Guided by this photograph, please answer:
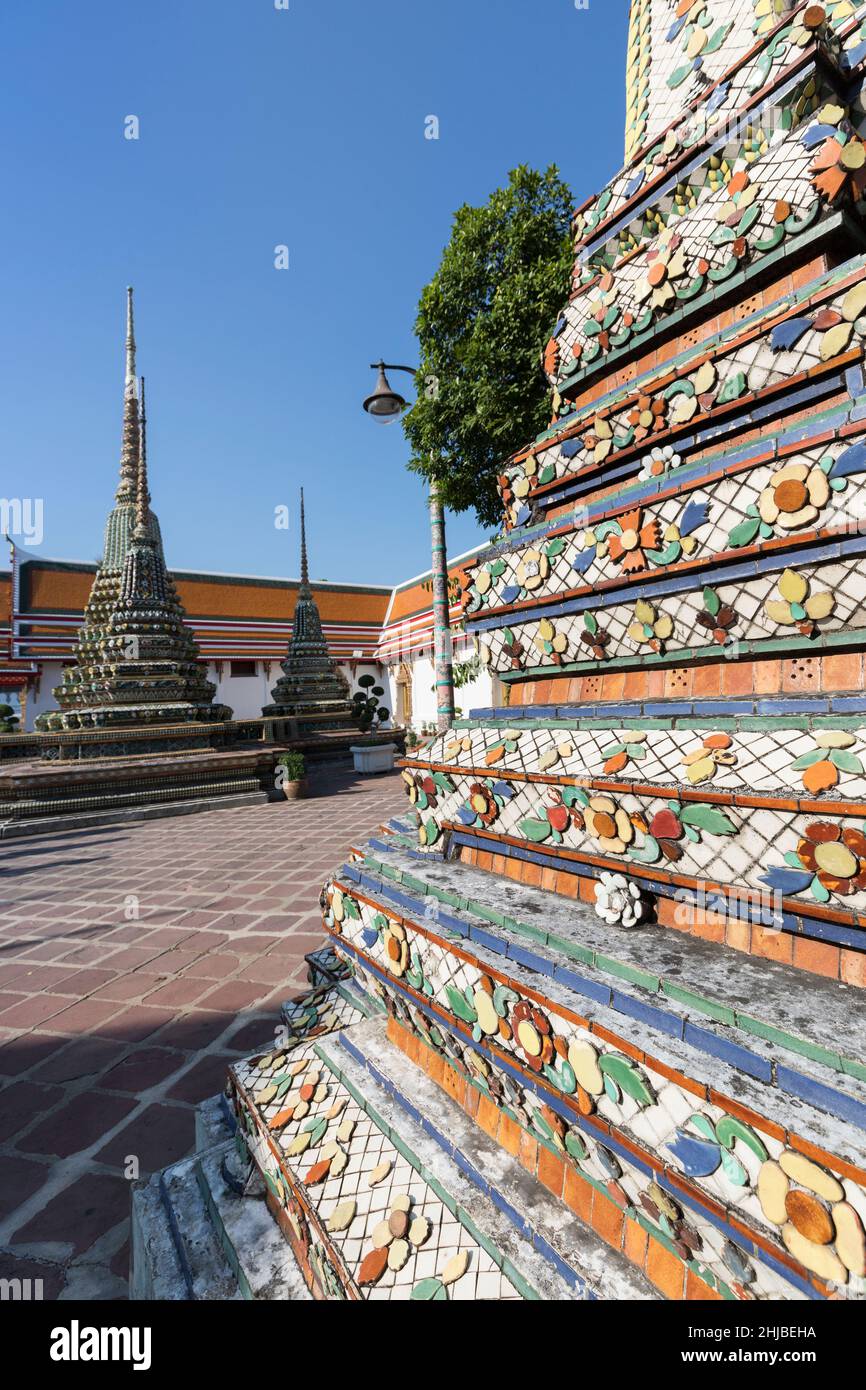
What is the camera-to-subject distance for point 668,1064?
906 mm

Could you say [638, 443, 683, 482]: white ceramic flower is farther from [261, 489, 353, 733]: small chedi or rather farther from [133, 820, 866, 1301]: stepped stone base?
[261, 489, 353, 733]: small chedi

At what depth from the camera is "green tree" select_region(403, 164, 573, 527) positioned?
755 centimetres

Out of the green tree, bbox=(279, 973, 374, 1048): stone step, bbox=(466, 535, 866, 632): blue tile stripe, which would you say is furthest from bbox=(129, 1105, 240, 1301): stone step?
the green tree

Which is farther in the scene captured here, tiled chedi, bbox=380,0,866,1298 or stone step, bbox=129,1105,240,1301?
stone step, bbox=129,1105,240,1301

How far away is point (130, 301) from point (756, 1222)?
71.3 feet

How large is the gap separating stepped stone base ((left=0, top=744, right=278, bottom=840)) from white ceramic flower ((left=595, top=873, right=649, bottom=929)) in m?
9.56

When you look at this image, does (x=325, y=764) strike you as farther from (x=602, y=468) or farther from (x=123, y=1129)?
(x=602, y=468)

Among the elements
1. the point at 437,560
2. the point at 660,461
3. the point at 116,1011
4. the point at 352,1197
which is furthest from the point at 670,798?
the point at 437,560

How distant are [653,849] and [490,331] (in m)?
8.37

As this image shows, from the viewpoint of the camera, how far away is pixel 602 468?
1978 millimetres

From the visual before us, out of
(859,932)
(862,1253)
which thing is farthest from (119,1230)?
(859,932)

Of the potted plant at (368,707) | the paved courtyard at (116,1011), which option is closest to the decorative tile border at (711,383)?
the paved courtyard at (116,1011)

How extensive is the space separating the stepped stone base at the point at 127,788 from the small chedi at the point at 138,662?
104cm

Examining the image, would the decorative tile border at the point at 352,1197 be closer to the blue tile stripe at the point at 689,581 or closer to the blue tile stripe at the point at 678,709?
the blue tile stripe at the point at 678,709
